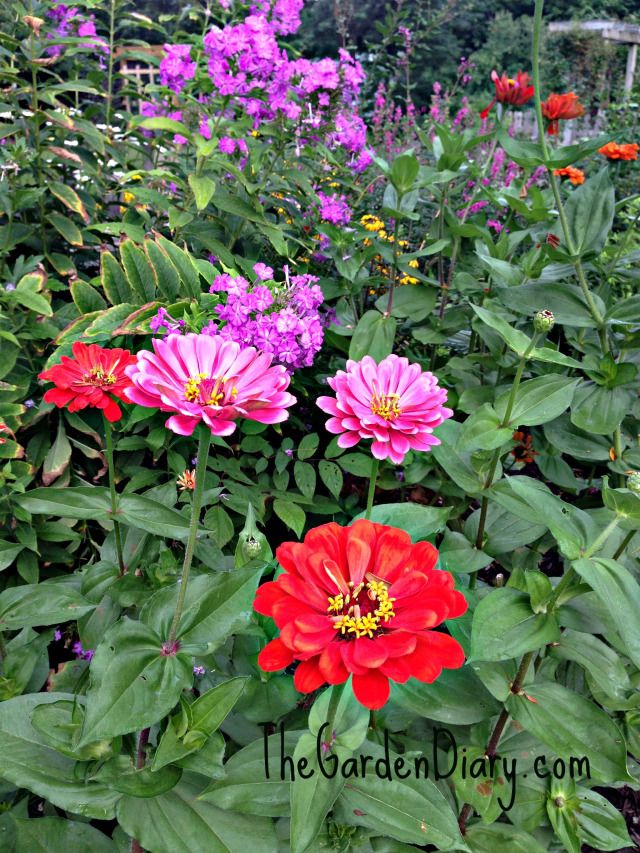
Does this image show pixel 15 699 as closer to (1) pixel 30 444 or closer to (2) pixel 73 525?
(2) pixel 73 525

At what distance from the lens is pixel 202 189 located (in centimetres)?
181

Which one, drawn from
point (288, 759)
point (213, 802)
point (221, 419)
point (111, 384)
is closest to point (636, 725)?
point (288, 759)

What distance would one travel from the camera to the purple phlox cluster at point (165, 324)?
1.54 m

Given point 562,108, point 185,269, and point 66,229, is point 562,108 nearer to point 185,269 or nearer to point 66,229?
point 185,269

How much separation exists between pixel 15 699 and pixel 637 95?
25.8ft

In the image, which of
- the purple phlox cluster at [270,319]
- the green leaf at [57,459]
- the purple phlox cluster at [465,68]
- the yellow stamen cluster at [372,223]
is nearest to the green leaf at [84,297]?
the green leaf at [57,459]

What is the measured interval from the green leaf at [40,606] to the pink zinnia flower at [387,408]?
61cm

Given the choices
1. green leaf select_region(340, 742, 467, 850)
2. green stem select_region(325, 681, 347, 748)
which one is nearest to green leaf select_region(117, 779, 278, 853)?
green leaf select_region(340, 742, 467, 850)

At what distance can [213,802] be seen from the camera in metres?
1.02

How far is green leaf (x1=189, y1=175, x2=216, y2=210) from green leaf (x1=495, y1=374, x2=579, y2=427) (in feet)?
3.16

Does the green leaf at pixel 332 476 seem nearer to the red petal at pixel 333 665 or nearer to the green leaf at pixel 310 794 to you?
the green leaf at pixel 310 794

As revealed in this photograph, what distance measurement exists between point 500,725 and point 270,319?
975mm

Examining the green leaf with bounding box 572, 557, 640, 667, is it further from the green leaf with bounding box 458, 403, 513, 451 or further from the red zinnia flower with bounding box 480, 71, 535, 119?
the red zinnia flower with bounding box 480, 71, 535, 119

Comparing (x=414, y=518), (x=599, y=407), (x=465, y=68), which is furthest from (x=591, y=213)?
(x=465, y=68)
